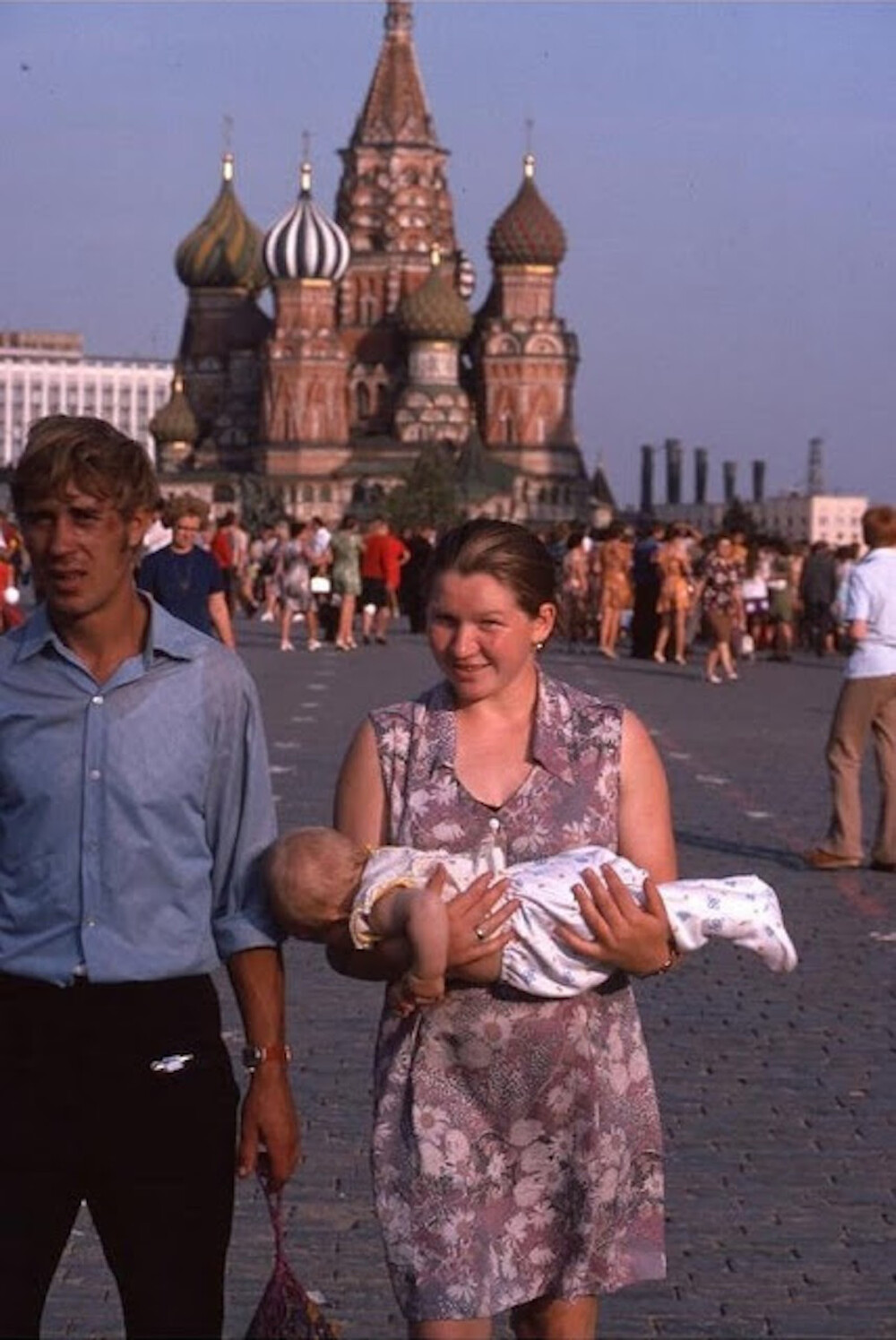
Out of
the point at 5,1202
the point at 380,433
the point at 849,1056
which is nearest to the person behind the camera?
the point at 5,1202

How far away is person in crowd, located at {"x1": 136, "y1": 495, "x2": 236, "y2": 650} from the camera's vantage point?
1522 cm

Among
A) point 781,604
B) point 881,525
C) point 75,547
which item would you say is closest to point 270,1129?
point 75,547

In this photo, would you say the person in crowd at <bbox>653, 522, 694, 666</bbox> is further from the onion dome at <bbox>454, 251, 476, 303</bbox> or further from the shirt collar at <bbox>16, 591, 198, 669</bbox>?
the onion dome at <bbox>454, 251, 476, 303</bbox>

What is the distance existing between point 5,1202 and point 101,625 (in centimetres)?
75

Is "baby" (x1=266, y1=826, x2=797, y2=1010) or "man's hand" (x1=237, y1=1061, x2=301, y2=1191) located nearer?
"baby" (x1=266, y1=826, x2=797, y2=1010)

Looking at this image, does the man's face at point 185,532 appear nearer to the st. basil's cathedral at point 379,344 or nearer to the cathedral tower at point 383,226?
the st. basil's cathedral at point 379,344

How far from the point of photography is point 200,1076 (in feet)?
15.3

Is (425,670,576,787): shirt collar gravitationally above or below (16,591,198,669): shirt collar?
below

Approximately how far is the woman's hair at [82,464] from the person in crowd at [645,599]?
1272 inches

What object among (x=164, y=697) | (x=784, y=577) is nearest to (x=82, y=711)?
(x=164, y=697)

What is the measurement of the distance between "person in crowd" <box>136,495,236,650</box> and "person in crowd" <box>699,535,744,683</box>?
16892 mm

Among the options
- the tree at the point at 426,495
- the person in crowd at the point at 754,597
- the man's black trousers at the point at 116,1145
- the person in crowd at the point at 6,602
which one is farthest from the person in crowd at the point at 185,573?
the tree at the point at 426,495

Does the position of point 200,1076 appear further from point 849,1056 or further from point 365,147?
point 365,147

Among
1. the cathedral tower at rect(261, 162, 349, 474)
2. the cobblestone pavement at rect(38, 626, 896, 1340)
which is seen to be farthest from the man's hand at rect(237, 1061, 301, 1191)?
the cathedral tower at rect(261, 162, 349, 474)
